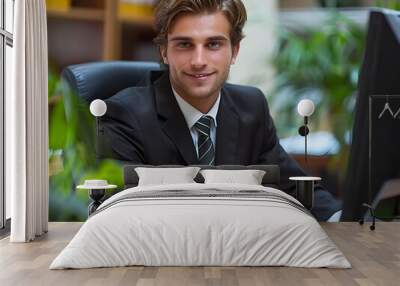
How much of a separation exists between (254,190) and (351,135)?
2209 mm

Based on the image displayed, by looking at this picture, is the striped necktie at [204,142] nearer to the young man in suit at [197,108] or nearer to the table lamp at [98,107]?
the young man in suit at [197,108]

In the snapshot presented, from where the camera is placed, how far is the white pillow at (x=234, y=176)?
6215 millimetres

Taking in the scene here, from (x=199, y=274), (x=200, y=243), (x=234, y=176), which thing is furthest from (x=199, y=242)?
(x=234, y=176)

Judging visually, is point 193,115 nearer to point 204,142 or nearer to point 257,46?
point 204,142

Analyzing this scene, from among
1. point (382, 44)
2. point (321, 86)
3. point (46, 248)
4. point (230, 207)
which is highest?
point (382, 44)

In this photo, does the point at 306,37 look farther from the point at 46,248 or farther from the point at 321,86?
the point at 46,248

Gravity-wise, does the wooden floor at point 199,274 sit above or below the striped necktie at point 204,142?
below

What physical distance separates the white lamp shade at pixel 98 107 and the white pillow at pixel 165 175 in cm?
73

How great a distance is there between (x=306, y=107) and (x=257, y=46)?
0.88 meters

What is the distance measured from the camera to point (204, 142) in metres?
6.79

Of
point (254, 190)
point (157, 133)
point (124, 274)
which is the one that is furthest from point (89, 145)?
point (124, 274)

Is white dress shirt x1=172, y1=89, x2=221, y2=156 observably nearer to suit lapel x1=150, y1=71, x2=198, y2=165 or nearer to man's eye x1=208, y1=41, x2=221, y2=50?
Answer: suit lapel x1=150, y1=71, x2=198, y2=165

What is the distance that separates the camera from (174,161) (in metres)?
6.71

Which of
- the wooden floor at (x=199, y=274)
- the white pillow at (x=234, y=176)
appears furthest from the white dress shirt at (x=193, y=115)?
the wooden floor at (x=199, y=274)
